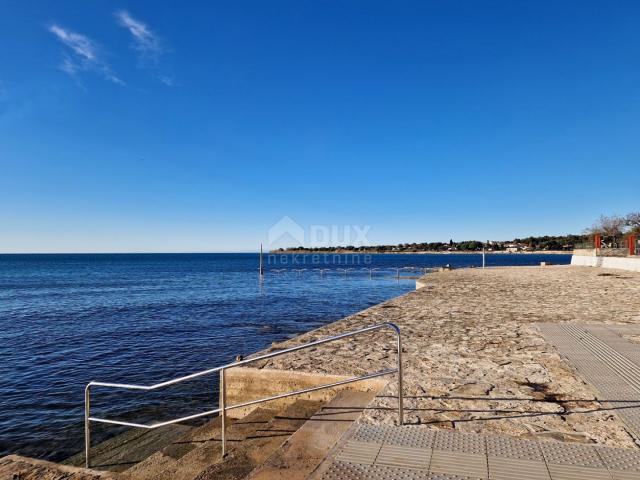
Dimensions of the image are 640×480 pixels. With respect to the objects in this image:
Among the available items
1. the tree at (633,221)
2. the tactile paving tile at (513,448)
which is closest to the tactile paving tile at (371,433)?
the tactile paving tile at (513,448)

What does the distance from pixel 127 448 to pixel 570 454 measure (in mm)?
6130

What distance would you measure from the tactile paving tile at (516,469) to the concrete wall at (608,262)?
29.5m

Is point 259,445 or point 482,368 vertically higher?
point 482,368

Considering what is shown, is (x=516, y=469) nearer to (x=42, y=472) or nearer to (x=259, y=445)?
(x=259, y=445)

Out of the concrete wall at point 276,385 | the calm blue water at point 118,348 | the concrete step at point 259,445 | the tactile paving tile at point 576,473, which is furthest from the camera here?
the calm blue water at point 118,348

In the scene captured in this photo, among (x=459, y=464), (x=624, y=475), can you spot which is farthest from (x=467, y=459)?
(x=624, y=475)

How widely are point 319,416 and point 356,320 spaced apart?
6671 millimetres

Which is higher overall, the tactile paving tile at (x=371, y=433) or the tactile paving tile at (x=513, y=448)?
the tactile paving tile at (x=513, y=448)

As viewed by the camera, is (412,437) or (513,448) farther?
(412,437)

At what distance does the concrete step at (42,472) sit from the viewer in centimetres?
416

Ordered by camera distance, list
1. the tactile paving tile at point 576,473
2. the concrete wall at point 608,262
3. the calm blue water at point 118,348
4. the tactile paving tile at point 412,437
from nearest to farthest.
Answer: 1. the tactile paving tile at point 576,473
2. the tactile paving tile at point 412,437
3. the calm blue water at point 118,348
4. the concrete wall at point 608,262

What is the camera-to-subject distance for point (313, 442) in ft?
12.4

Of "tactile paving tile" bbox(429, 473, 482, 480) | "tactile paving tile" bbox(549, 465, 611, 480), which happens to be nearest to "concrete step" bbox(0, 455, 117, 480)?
"tactile paving tile" bbox(429, 473, 482, 480)

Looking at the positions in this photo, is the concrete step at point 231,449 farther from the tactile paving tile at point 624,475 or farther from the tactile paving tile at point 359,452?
the tactile paving tile at point 624,475
